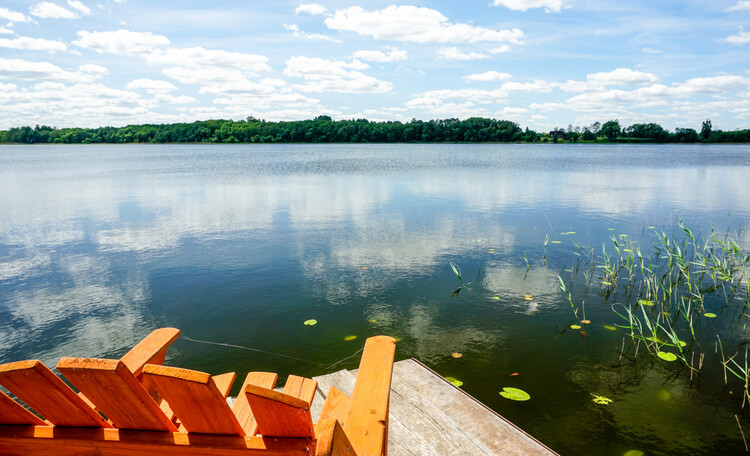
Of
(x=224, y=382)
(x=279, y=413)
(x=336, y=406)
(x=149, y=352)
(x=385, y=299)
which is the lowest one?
(x=385, y=299)

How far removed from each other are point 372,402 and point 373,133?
131 meters

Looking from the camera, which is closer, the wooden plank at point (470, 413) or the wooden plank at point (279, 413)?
the wooden plank at point (279, 413)

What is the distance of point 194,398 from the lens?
1.41 m

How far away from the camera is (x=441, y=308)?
278 inches

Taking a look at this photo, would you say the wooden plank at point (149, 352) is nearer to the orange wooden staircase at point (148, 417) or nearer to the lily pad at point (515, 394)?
the orange wooden staircase at point (148, 417)

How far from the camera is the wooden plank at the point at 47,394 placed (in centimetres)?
138

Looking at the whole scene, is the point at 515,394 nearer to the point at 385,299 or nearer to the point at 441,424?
the point at 441,424

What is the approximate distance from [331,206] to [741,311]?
12.7m

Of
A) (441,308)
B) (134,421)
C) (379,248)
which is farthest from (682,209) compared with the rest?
(134,421)

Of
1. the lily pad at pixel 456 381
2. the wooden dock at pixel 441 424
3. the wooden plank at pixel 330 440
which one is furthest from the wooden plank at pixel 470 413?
the wooden plank at pixel 330 440

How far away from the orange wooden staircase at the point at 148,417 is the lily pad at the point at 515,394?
3534mm

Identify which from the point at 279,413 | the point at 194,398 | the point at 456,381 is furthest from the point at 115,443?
the point at 456,381

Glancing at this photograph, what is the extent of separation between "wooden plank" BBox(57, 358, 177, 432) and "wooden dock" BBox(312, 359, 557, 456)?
1.93 m

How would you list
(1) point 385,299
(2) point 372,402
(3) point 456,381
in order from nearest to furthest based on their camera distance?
(2) point 372,402, (3) point 456,381, (1) point 385,299
